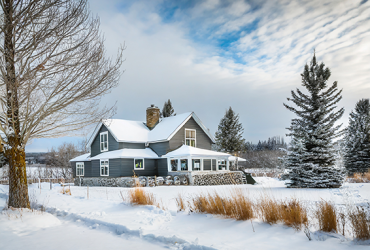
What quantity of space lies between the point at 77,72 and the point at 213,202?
19.1 ft

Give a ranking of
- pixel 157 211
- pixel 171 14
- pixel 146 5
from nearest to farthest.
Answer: pixel 157 211 < pixel 146 5 < pixel 171 14

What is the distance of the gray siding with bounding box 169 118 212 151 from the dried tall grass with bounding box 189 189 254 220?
16915 mm

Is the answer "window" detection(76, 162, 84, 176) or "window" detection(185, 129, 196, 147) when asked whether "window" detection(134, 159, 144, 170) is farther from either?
"window" detection(76, 162, 84, 176)

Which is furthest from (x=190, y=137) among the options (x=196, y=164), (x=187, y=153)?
(x=187, y=153)

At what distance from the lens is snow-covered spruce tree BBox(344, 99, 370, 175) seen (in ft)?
98.5

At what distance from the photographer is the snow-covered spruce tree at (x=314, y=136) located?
1705 centimetres

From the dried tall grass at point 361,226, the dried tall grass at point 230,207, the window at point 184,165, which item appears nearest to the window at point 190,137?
the window at point 184,165

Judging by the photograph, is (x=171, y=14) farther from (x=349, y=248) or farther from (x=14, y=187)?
(x=349, y=248)

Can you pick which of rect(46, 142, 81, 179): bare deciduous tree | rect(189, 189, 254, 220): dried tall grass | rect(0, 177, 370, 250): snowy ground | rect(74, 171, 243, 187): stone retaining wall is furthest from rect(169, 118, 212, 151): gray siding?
rect(46, 142, 81, 179): bare deciduous tree

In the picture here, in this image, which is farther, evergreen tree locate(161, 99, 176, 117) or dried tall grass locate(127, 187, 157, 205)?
evergreen tree locate(161, 99, 176, 117)

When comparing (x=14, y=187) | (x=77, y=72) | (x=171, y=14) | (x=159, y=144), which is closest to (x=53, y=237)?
(x=14, y=187)

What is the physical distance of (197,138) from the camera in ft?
89.3

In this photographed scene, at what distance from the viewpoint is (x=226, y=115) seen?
4328 centimetres

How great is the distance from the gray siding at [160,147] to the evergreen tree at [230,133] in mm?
19379
